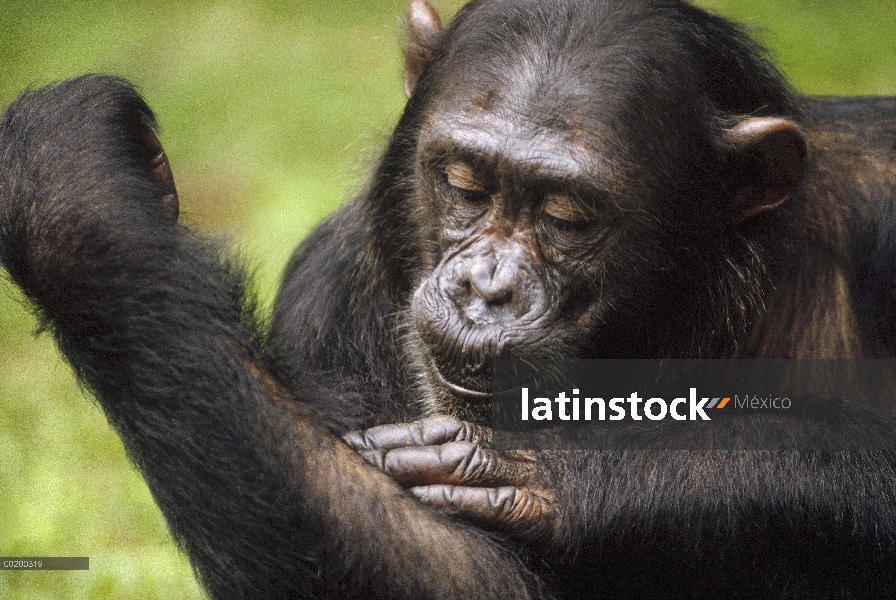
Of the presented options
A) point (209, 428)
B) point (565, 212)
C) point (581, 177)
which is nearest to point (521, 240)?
point (565, 212)

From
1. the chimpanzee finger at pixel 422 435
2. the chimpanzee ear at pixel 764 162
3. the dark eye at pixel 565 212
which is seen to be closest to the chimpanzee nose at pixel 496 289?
the dark eye at pixel 565 212

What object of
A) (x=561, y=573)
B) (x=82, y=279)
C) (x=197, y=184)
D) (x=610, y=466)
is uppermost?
(x=82, y=279)

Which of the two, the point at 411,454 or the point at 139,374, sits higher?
the point at 139,374

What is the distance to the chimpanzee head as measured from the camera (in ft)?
11.5


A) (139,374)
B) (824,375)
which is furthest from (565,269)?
(139,374)

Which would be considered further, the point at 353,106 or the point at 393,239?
the point at 353,106

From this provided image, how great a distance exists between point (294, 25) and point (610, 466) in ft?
16.4

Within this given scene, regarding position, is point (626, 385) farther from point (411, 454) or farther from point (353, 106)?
point (353, 106)

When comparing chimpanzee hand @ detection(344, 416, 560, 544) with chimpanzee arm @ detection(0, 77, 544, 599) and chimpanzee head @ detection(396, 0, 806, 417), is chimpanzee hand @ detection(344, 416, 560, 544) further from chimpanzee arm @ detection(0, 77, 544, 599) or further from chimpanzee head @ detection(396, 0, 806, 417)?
chimpanzee head @ detection(396, 0, 806, 417)

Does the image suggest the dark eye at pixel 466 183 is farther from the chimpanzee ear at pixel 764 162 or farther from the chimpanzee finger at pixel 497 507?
the chimpanzee finger at pixel 497 507

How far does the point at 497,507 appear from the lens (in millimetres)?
3297

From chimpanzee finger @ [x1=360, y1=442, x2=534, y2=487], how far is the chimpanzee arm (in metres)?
0.07

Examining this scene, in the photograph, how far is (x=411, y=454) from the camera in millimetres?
3389

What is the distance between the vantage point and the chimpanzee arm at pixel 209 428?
317cm
